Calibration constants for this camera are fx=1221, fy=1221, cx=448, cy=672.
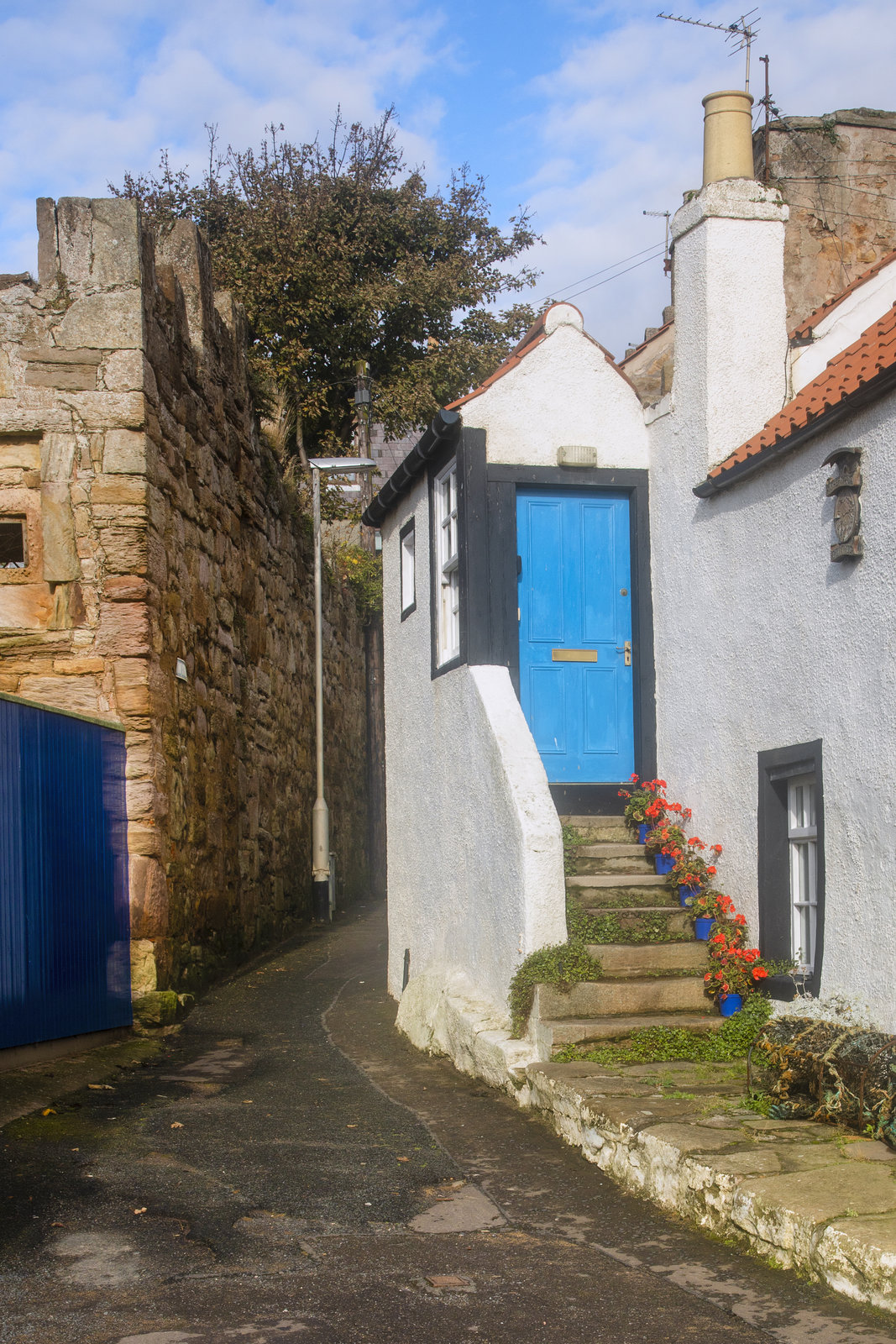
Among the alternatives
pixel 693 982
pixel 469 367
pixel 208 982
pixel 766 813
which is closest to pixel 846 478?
pixel 766 813

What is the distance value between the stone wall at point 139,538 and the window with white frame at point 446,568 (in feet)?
6.68

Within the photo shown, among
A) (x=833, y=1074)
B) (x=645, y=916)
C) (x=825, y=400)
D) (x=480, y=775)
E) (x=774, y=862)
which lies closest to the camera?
(x=833, y=1074)

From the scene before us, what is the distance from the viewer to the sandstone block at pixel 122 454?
855 centimetres

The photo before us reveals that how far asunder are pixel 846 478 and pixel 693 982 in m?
2.82

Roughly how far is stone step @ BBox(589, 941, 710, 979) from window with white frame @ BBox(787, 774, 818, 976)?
0.58 metres

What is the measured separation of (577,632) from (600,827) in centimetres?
138

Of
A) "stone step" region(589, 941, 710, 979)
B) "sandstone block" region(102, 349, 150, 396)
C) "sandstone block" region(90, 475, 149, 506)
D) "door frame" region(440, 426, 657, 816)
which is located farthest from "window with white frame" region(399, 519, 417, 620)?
"stone step" region(589, 941, 710, 979)

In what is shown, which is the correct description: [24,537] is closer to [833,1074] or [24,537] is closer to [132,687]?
[132,687]

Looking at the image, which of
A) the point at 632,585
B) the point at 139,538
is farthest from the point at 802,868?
the point at 139,538

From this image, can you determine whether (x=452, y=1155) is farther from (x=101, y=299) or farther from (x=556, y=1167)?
(x=101, y=299)

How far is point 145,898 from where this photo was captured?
8.33 metres

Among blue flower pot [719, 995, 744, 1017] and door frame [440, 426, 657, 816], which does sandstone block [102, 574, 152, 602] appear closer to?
door frame [440, 426, 657, 816]

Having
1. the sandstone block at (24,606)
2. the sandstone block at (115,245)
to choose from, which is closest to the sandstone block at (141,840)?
the sandstone block at (24,606)

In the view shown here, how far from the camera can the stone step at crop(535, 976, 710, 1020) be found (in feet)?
21.0
